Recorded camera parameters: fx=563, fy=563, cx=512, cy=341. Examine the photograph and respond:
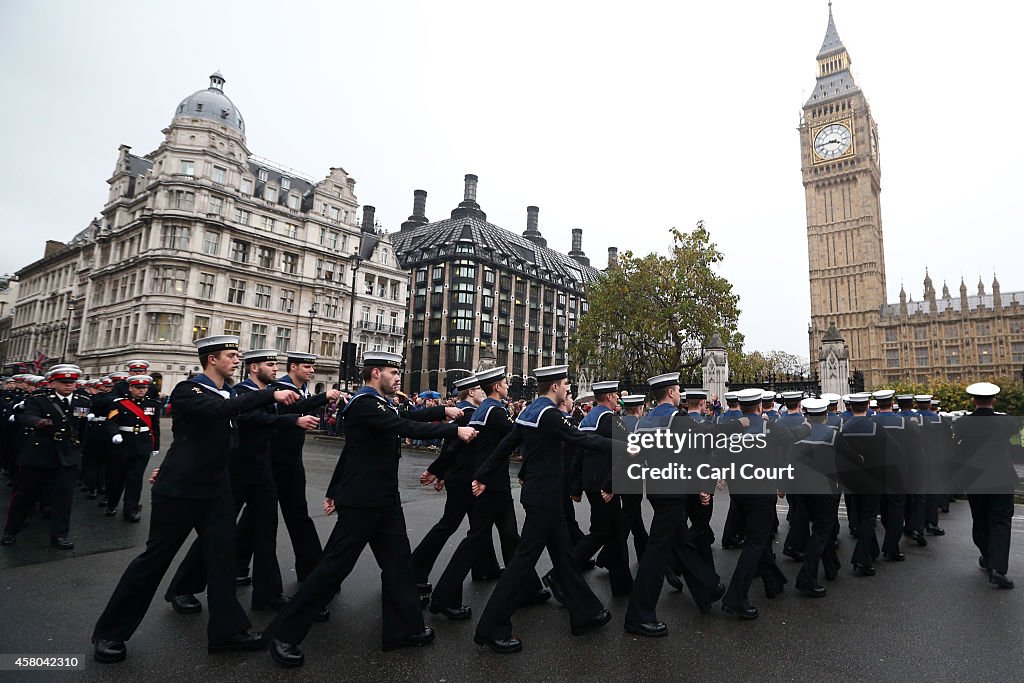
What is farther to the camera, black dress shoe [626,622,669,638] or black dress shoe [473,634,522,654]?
black dress shoe [626,622,669,638]

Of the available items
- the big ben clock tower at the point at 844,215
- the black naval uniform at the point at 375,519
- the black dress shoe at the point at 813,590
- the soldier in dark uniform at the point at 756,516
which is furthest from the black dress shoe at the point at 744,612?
the big ben clock tower at the point at 844,215

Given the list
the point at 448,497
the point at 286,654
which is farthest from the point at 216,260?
the point at 286,654

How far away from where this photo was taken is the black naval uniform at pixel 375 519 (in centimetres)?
418

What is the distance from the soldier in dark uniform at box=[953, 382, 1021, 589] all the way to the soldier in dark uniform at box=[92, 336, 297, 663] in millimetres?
7390

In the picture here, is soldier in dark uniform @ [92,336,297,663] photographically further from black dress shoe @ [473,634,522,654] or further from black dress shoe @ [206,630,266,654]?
black dress shoe @ [473,634,522,654]

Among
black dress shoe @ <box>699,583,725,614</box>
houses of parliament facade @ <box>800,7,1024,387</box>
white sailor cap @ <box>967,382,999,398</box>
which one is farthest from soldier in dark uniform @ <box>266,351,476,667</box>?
houses of parliament facade @ <box>800,7,1024,387</box>

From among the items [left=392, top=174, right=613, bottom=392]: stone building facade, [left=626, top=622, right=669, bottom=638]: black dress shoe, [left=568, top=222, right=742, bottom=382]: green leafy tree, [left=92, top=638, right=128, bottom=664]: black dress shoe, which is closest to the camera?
[left=92, top=638, right=128, bottom=664]: black dress shoe

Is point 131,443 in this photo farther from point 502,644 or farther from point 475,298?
point 475,298

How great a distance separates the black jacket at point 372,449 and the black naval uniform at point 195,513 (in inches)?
27.7

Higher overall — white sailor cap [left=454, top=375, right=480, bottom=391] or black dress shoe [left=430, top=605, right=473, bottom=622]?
white sailor cap [left=454, top=375, right=480, bottom=391]

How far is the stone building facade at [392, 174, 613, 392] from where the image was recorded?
73.5 m

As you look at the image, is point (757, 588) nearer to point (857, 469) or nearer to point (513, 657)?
point (857, 469)

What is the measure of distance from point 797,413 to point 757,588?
3.12 metres

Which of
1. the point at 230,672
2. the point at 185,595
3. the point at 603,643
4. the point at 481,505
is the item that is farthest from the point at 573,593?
the point at 185,595
